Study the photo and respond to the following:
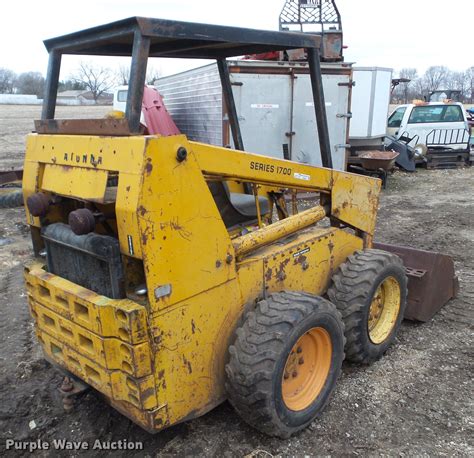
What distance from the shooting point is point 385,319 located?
3.76m

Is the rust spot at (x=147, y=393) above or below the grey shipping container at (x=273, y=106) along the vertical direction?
below

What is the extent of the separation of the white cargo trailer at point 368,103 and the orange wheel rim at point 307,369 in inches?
343

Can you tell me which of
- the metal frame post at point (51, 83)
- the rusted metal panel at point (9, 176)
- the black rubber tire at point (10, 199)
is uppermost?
Answer: the metal frame post at point (51, 83)

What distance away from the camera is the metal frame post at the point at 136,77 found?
2.21m

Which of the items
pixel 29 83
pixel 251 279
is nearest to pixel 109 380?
pixel 251 279

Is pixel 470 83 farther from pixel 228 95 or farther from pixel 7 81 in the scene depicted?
pixel 7 81

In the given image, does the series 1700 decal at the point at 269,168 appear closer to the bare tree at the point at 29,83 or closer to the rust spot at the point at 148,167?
the rust spot at the point at 148,167

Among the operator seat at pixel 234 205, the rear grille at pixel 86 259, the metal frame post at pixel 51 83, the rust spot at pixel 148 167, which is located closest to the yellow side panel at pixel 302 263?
the operator seat at pixel 234 205

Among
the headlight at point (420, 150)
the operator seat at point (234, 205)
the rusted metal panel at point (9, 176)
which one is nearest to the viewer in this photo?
the operator seat at point (234, 205)

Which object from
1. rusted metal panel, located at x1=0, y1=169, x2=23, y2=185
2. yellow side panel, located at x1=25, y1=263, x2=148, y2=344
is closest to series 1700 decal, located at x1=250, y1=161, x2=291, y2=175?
yellow side panel, located at x1=25, y1=263, x2=148, y2=344

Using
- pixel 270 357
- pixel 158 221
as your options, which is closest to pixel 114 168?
pixel 158 221

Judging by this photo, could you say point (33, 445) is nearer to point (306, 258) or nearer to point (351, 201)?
point (306, 258)

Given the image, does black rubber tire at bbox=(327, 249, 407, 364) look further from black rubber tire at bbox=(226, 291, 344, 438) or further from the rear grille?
the rear grille

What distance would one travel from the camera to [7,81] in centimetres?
8325
